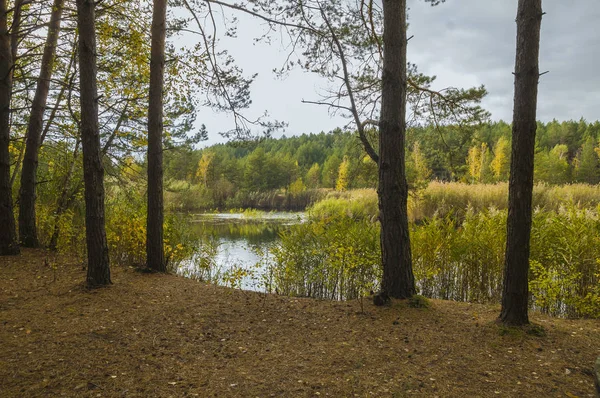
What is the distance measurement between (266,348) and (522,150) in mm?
2887

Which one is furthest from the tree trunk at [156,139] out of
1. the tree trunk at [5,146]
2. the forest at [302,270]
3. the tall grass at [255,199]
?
the tall grass at [255,199]

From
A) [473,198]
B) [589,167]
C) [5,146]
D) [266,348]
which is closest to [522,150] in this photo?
[266,348]

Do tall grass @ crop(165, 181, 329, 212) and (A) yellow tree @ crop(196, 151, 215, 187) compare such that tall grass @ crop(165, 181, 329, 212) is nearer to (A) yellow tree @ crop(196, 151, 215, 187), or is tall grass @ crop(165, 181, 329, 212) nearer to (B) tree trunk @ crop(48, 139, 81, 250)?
(A) yellow tree @ crop(196, 151, 215, 187)

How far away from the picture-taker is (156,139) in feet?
19.1

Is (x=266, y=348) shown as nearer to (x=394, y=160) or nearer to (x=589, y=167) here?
(x=394, y=160)

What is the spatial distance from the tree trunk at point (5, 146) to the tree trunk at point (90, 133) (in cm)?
255

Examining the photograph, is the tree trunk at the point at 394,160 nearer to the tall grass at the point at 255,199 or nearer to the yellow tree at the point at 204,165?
the tall grass at the point at 255,199

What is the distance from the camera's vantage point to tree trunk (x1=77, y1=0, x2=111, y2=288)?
4.44 metres

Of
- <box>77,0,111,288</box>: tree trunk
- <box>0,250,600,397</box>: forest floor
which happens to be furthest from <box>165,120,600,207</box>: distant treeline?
<box>0,250,600,397</box>: forest floor

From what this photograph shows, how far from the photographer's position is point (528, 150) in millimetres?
3459

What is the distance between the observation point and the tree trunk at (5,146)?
6.02 metres

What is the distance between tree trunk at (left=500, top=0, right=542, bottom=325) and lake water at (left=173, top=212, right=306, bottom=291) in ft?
10.6

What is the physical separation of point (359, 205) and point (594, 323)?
10805 millimetres

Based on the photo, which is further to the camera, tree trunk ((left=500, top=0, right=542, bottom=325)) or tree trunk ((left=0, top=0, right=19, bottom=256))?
tree trunk ((left=0, top=0, right=19, bottom=256))
